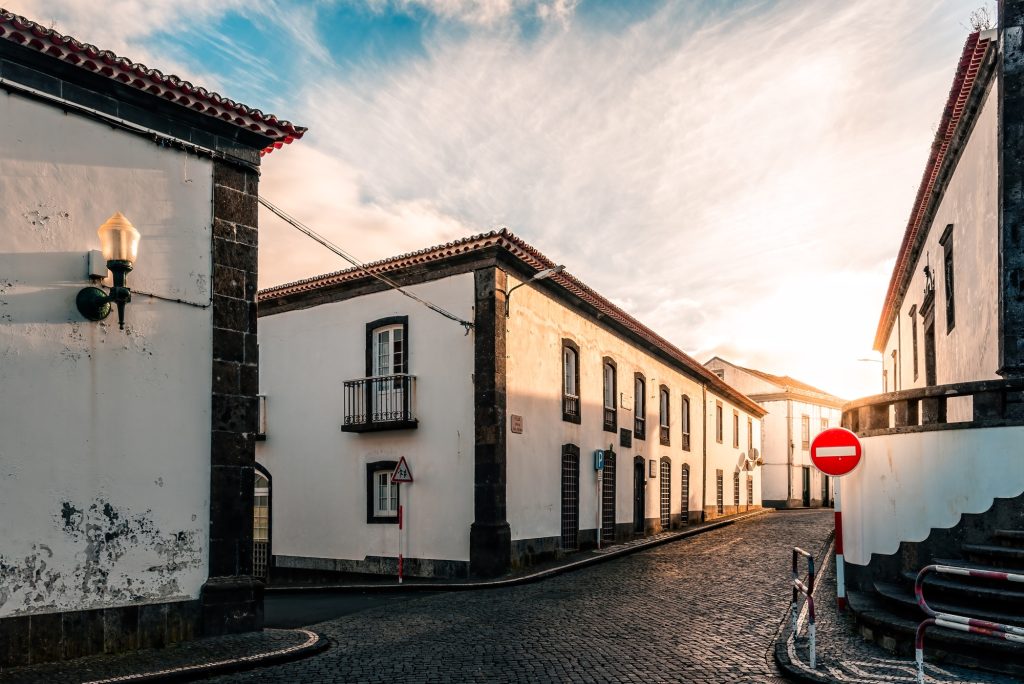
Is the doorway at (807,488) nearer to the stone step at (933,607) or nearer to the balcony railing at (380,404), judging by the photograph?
the balcony railing at (380,404)

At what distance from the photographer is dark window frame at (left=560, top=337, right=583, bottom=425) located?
61.6 ft

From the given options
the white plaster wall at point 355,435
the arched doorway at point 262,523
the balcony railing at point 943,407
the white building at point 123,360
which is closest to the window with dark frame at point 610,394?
the white plaster wall at point 355,435

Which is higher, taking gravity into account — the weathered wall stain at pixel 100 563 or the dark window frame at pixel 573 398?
the dark window frame at pixel 573 398

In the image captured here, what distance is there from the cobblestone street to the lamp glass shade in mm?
4063

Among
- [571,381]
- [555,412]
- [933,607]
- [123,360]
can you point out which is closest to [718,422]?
[571,381]

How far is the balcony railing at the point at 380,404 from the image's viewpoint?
16516 millimetres

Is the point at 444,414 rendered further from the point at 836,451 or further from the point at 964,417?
the point at 964,417

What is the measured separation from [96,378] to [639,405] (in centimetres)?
1786

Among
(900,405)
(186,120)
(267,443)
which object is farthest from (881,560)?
(267,443)

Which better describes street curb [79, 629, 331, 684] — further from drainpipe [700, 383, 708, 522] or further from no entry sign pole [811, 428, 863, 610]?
drainpipe [700, 383, 708, 522]

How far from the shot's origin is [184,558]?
888 centimetres

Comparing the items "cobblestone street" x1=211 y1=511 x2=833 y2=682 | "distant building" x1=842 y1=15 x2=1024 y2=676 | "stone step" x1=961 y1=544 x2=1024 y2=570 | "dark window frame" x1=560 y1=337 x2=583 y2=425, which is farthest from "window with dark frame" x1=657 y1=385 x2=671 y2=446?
"stone step" x1=961 y1=544 x2=1024 y2=570

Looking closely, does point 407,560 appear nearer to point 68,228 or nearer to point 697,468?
point 68,228

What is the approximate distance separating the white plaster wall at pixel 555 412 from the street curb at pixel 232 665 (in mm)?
7643
